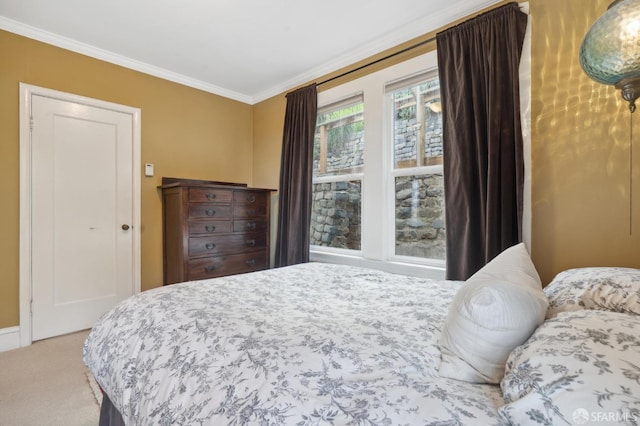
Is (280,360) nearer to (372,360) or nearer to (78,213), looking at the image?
(372,360)

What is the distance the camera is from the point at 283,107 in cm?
371

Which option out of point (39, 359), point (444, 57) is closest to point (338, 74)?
point (444, 57)

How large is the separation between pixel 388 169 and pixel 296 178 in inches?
40.4

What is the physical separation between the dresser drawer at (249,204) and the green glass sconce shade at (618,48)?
9.32ft

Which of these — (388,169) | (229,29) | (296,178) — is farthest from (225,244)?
(229,29)

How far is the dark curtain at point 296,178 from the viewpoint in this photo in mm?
3264

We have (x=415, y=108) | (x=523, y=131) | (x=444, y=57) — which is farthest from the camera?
(x=415, y=108)

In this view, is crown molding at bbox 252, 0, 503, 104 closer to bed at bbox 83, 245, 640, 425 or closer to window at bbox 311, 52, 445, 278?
window at bbox 311, 52, 445, 278

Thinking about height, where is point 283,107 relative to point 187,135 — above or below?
above

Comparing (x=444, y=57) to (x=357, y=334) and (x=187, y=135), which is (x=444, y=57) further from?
(x=187, y=135)

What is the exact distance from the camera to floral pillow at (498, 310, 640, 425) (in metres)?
0.51

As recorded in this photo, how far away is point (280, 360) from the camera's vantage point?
823 millimetres

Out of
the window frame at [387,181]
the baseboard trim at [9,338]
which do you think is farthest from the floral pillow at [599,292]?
the baseboard trim at [9,338]

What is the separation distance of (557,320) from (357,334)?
53 cm
